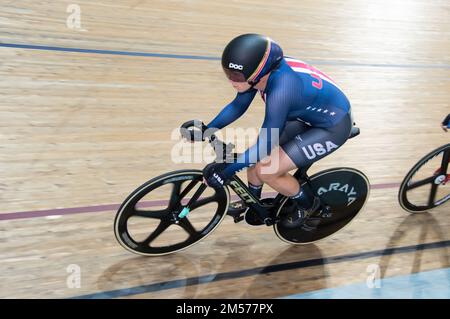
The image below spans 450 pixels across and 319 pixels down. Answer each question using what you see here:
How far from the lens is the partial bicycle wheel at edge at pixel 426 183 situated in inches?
120

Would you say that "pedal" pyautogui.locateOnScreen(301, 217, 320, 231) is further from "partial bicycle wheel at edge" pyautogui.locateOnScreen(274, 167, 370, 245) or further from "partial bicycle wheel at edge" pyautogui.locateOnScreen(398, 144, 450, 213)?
"partial bicycle wheel at edge" pyautogui.locateOnScreen(398, 144, 450, 213)

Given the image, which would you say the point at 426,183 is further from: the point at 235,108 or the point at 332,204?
the point at 235,108

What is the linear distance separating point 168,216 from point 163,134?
143 cm

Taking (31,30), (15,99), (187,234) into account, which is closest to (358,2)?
(31,30)

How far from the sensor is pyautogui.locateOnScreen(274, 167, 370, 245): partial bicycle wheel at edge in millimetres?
2682

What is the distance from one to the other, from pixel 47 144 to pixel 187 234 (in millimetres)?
1301

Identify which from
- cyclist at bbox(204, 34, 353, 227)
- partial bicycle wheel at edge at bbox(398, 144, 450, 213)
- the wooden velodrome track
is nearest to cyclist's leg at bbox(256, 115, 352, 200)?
cyclist at bbox(204, 34, 353, 227)

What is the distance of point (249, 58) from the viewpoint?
6.68 ft

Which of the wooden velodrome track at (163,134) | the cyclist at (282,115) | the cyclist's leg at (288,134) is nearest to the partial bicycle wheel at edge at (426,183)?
the wooden velodrome track at (163,134)

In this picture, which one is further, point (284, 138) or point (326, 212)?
point (326, 212)

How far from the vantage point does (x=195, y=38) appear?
5.75 m

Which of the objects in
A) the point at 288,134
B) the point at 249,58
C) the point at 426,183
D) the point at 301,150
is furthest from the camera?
the point at 426,183

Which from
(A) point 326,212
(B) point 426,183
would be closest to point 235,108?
(A) point 326,212

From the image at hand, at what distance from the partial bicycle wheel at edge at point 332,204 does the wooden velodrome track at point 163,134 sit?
86 mm
